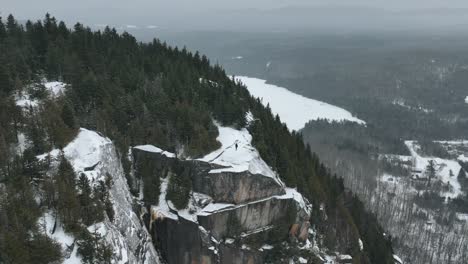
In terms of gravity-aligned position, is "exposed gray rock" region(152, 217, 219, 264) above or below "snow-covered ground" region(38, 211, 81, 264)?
below

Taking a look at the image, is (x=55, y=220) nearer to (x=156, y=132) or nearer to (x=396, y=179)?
(x=156, y=132)

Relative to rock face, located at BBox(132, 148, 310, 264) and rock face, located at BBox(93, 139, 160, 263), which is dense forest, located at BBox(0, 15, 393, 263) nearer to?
rock face, located at BBox(93, 139, 160, 263)

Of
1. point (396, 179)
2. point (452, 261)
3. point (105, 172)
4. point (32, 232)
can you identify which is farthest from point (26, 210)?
point (396, 179)

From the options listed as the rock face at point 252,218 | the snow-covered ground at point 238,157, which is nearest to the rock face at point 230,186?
the snow-covered ground at point 238,157

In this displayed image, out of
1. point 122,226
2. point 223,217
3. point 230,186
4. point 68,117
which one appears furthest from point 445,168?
point 68,117

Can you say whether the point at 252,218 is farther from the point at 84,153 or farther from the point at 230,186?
the point at 84,153

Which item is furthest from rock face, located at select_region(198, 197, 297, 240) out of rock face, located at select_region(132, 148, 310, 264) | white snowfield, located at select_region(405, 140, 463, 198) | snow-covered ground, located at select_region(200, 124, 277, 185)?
white snowfield, located at select_region(405, 140, 463, 198)
